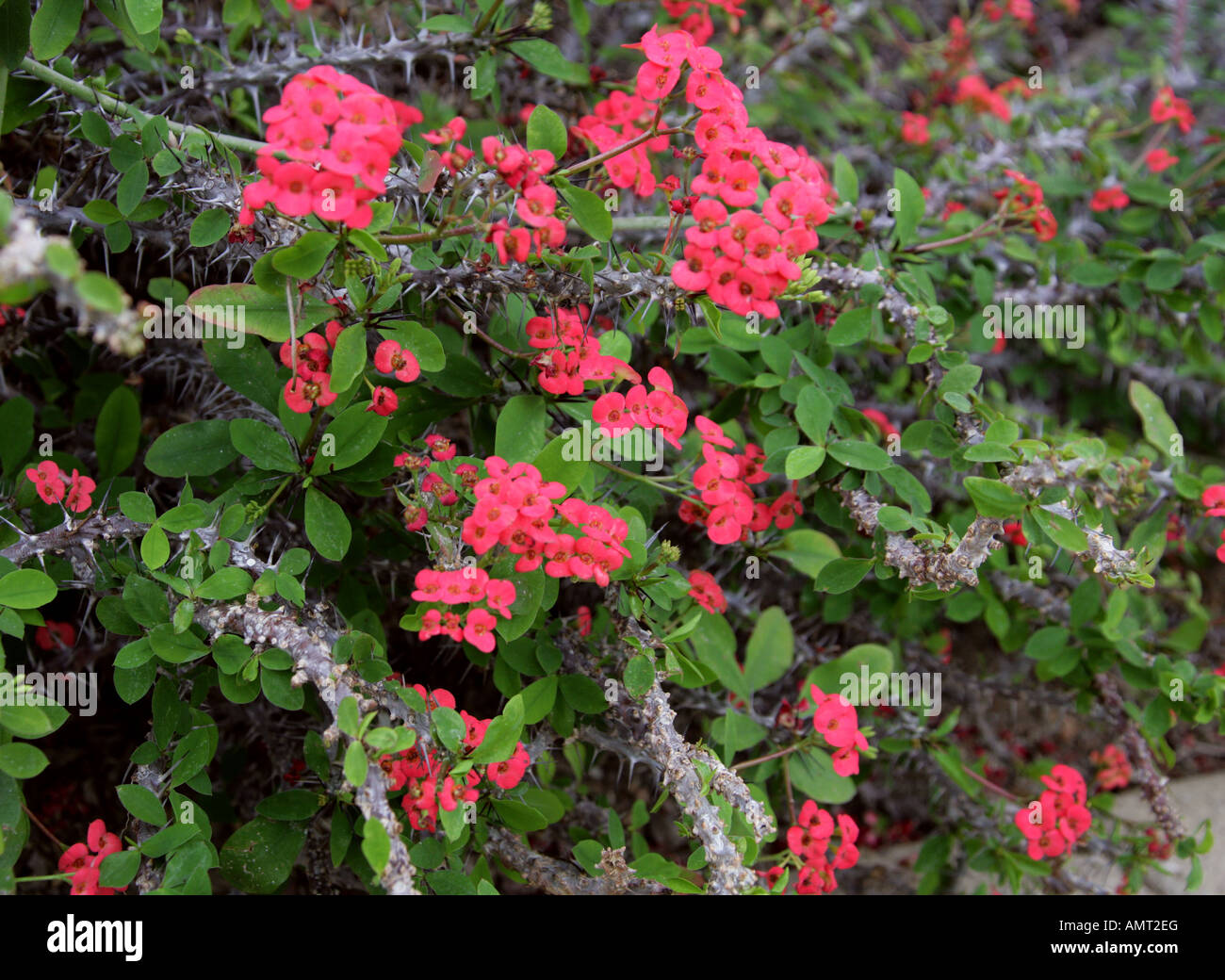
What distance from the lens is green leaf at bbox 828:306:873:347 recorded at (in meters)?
2.10

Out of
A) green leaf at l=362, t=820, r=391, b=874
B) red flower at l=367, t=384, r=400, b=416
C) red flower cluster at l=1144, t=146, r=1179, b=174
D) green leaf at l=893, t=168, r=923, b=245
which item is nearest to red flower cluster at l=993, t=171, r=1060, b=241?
green leaf at l=893, t=168, r=923, b=245

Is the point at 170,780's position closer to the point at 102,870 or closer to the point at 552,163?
the point at 102,870

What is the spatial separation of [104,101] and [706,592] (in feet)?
5.25

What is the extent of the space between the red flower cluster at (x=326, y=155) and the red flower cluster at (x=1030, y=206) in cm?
170

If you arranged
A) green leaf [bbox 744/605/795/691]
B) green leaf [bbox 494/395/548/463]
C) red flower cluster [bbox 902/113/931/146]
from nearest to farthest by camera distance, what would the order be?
green leaf [bbox 494/395/548/463]
green leaf [bbox 744/605/795/691]
red flower cluster [bbox 902/113/931/146]

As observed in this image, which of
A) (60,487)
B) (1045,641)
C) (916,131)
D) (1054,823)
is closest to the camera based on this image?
(60,487)

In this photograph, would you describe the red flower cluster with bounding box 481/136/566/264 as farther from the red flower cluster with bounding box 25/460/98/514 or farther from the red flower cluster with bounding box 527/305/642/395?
the red flower cluster with bounding box 25/460/98/514

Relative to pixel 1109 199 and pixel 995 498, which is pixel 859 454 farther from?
pixel 1109 199

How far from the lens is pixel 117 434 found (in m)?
2.04

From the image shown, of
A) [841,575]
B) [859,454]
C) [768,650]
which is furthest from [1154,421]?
[768,650]

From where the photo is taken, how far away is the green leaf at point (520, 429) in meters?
1.76

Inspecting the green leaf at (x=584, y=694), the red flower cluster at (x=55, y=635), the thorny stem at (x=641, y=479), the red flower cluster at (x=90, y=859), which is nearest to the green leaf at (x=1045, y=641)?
the thorny stem at (x=641, y=479)

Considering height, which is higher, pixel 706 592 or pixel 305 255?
pixel 305 255

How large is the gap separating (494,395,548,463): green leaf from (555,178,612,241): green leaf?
0.36m
